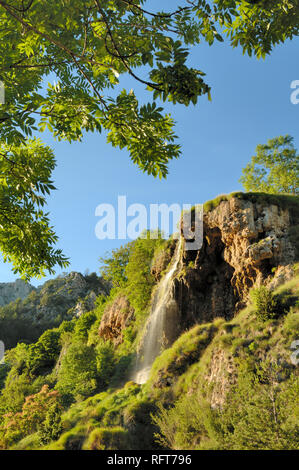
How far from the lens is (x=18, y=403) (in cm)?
2219

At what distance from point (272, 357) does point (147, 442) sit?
6056 millimetres

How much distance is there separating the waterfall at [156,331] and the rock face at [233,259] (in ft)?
3.25

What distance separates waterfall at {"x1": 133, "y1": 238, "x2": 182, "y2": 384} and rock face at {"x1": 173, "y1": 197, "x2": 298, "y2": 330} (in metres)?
0.99

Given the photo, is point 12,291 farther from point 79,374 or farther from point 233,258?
point 233,258

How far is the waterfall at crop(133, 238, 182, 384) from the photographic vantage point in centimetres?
1730

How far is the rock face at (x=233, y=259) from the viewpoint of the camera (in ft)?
47.6

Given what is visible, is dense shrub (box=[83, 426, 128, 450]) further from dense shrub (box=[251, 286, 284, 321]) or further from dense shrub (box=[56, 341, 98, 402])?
dense shrub (box=[56, 341, 98, 402])

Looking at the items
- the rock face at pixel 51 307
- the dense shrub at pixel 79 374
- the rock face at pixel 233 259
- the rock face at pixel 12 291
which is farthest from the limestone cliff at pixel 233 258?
the rock face at pixel 12 291

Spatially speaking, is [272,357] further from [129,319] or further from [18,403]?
[18,403]

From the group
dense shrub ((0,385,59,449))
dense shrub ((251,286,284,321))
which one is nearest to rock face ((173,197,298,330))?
dense shrub ((251,286,284,321))

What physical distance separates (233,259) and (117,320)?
15675 mm

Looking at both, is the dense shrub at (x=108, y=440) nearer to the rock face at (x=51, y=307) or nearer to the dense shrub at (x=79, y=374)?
the dense shrub at (x=79, y=374)
